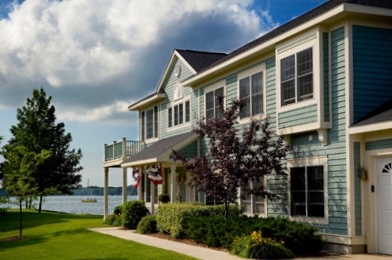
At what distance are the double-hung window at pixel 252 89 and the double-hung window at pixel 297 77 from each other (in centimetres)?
177

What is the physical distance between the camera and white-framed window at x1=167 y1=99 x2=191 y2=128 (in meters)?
25.2

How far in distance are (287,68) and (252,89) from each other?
2.75 m

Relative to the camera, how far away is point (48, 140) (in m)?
49.1

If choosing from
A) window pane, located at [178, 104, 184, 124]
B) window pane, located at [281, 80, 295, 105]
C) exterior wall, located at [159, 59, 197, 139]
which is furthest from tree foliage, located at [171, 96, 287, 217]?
window pane, located at [178, 104, 184, 124]

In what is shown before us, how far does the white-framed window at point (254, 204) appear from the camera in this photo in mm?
18641

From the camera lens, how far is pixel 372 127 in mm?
13656

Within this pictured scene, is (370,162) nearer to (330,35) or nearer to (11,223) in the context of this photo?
(330,35)

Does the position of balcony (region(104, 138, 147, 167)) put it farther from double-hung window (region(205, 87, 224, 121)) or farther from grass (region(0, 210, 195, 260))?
double-hung window (region(205, 87, 224, 121))

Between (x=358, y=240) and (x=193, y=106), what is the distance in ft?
37.9

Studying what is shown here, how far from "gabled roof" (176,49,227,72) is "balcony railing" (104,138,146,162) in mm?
5959

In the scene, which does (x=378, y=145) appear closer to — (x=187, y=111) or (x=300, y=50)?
(x=300, y=50)

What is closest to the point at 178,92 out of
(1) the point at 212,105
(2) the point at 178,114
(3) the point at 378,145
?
(2) the point at 178,114

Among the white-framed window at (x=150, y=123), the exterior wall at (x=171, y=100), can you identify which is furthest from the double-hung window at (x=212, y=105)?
the white-framed window at (x=150, y=123)

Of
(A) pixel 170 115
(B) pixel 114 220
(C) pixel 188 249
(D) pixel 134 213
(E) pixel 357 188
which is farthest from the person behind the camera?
(A) pixel 170 115
